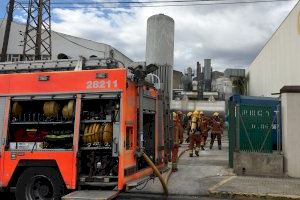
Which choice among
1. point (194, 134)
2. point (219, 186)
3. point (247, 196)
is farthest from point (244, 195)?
point (194, 134)

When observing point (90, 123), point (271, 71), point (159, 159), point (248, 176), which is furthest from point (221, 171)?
point (271, 71)

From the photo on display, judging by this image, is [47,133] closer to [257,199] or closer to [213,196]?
[213,196]

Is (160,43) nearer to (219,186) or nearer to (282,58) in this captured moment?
(219,186)

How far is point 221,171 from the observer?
13.3 metres

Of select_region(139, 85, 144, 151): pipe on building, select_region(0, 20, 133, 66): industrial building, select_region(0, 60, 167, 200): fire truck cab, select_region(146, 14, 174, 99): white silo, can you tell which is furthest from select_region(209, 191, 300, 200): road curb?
select_region(0, 20, 133, 66): industrial building

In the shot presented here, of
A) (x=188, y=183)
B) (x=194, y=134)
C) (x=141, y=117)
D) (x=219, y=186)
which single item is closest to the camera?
(x=141, y=117)

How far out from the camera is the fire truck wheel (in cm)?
776

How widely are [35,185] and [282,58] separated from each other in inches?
650

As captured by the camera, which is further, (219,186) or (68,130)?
(219,186)

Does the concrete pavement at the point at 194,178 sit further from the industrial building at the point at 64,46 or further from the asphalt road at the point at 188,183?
the industrial building at the point at 64,46

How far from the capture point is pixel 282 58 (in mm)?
21656

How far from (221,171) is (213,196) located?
336 cm

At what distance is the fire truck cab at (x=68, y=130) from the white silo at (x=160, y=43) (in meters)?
4.46

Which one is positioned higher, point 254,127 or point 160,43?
point 160,43
